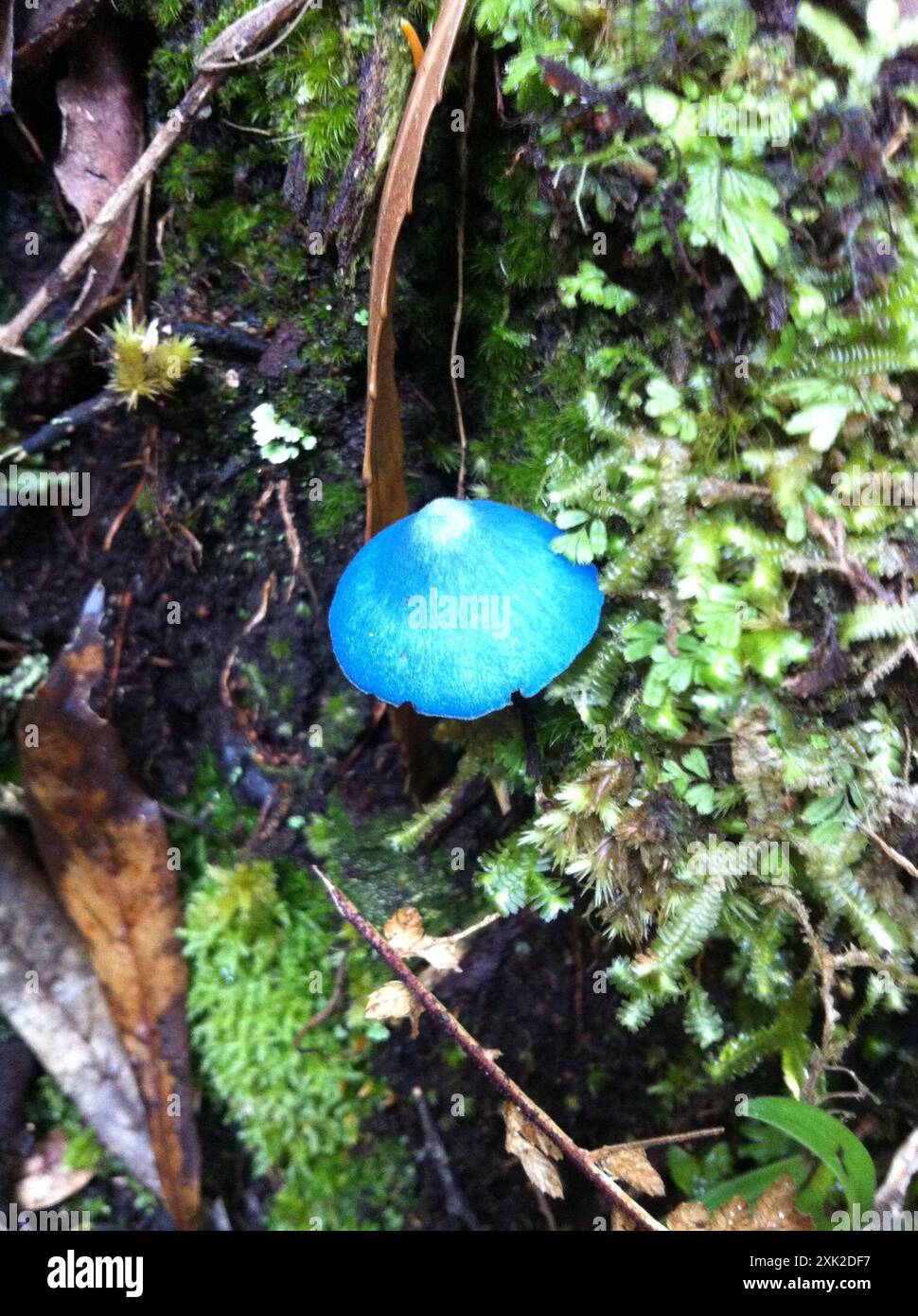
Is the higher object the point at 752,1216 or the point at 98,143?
the point at 98,143

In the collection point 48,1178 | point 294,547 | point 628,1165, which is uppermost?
point 294,547

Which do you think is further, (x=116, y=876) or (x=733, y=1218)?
(x=116, y=876)

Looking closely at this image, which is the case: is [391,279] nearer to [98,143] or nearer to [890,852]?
[98,143]

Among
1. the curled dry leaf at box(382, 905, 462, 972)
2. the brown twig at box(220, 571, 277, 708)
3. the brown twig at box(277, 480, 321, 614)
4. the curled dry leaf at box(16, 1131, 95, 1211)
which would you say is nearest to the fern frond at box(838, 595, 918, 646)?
the curled dry leaf at box(382, 905, 462, 972)

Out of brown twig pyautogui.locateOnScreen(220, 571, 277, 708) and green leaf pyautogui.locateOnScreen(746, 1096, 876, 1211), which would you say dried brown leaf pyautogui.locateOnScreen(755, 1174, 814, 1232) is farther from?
brown twig pyautogui.locateOnScreen(220, 571, 277, 708)

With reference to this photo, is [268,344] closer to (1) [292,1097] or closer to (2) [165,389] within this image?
(2) [165,389]

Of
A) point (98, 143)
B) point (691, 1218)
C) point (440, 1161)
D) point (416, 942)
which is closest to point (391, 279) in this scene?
point (98, 143)

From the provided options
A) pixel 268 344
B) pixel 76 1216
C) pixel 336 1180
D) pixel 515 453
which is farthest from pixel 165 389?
pixel 76 1216

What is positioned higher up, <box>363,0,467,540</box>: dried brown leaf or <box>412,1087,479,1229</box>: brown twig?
<box>363,0,467,540</box>: dried brown leaf
